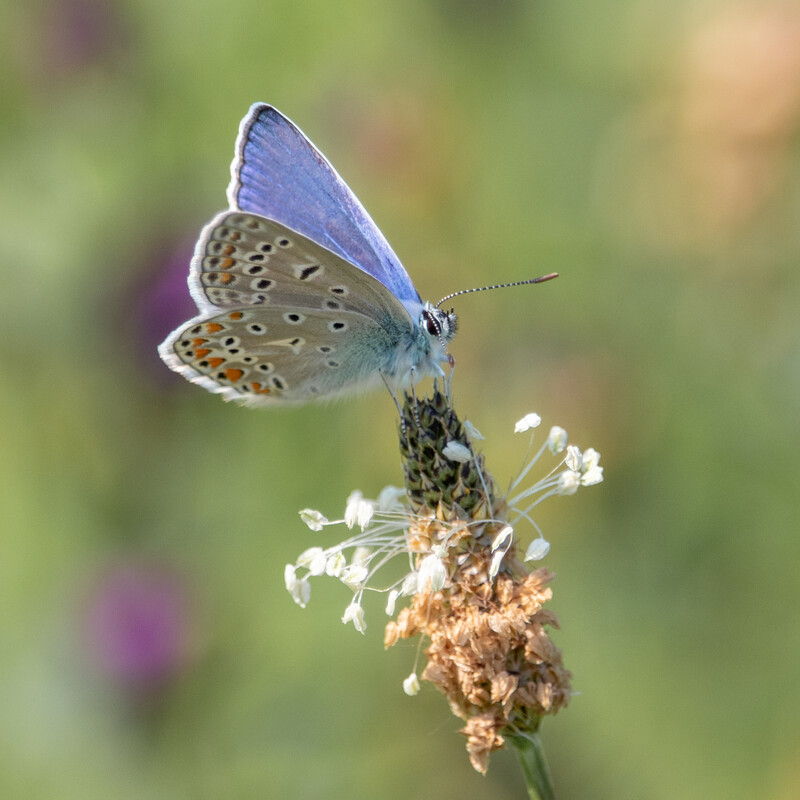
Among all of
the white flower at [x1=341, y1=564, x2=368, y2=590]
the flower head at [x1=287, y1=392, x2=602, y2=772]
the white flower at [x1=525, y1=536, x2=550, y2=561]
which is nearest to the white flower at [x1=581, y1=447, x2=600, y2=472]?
the flower head at [x1=287, y1=392, x2=602, y2=772]

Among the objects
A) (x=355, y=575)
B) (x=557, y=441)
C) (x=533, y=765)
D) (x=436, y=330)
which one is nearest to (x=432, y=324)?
(x=436, y=330)

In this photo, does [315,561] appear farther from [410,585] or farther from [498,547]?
[498,547]

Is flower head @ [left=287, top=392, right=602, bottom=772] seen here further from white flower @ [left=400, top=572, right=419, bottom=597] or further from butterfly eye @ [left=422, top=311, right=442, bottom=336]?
butterfly eye @ [left=422, top=311, right=442, bottom=336]

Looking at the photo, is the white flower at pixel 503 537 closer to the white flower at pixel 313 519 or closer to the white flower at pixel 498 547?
the white flower at pixel 498 547

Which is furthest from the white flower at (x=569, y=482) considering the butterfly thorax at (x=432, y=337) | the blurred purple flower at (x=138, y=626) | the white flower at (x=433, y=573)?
the blurred purple flower at (x=138, y=626)

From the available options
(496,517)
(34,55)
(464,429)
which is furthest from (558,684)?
(34,55)
